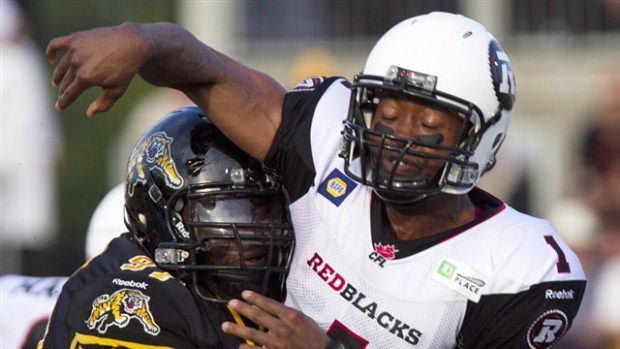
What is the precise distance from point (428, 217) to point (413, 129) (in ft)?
0.92

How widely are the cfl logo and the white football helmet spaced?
15.6 inches

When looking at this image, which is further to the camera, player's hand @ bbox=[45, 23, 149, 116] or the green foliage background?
the green foliage background

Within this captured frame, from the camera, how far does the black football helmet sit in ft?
12.0

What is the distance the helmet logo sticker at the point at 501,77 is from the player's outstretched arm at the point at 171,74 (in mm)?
639

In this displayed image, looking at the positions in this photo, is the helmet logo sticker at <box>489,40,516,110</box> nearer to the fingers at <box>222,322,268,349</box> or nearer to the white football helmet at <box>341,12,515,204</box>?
the white football helmet at <box>341,12,515,204</box>


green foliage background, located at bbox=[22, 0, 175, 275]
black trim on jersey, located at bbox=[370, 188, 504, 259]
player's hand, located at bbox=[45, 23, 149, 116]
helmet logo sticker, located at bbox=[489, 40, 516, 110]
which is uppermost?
player's hand, located at bbox=[45, 23, 149, 116]

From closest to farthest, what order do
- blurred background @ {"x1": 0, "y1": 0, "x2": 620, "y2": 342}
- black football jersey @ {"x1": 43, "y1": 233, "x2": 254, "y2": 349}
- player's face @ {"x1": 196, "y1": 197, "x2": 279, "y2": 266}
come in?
black football jersey @ {"x1": 43, "y1": 233, "x2": 254, "y2": 349} < player's face @ {"x1": 196, "y1": 197, "x2": 279, "y2": 266} < blurred background @ {"x1": 0, "y1": 0, "x2": 620, "y2": 342}

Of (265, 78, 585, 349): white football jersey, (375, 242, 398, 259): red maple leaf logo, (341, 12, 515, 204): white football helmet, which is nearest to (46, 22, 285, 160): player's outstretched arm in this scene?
(265, 78, 585, 349): white football jersey

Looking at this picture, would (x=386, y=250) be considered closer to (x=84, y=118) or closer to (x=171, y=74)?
(x=171, y=74)

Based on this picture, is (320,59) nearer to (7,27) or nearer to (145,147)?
(7,27)

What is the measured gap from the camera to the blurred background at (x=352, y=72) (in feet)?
25.3

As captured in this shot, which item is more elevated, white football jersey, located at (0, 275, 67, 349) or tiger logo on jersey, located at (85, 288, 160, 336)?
tiger logo on jersey, located at (85, 288, 160, 336)

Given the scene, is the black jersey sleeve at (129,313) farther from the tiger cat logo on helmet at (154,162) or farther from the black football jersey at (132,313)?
the tiger cat logo on helmet at (154,162)

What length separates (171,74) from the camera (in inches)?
143
